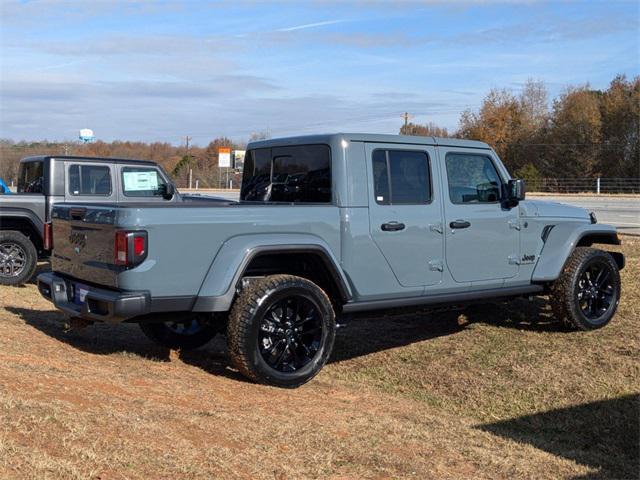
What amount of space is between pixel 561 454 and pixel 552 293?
9.37 ft

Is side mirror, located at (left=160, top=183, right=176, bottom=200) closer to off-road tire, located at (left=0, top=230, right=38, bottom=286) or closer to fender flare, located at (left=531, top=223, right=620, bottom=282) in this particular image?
off-road tire, located at (left=0, top=230, right=38, bottom=286)

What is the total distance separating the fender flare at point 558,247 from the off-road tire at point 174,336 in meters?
3.22

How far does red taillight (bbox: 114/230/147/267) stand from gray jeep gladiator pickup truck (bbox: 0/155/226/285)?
4.89 meters

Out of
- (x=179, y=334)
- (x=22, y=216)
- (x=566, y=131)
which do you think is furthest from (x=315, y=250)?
(x=566, y=131)

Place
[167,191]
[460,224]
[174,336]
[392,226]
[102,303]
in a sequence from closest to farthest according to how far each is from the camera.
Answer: [102,303] → [392,226] → [460,224] → [174,336] → [167,191]

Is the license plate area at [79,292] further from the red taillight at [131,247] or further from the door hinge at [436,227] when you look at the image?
the door hinge at [436,227]

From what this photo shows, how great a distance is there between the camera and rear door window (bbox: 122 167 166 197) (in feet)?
34.6

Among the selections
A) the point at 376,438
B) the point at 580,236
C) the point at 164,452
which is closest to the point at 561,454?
the point at 376,438

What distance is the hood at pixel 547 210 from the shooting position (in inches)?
280

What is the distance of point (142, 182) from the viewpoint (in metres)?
10.7

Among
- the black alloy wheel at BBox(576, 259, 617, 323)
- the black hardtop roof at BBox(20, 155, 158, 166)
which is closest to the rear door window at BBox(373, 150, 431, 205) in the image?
the black alloy wheel at BBox(576, 259, 617, 323)

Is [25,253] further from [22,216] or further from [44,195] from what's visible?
[44,195]

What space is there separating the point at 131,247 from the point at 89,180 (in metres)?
5.73

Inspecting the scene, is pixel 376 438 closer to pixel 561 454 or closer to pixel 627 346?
pixel 561 454
